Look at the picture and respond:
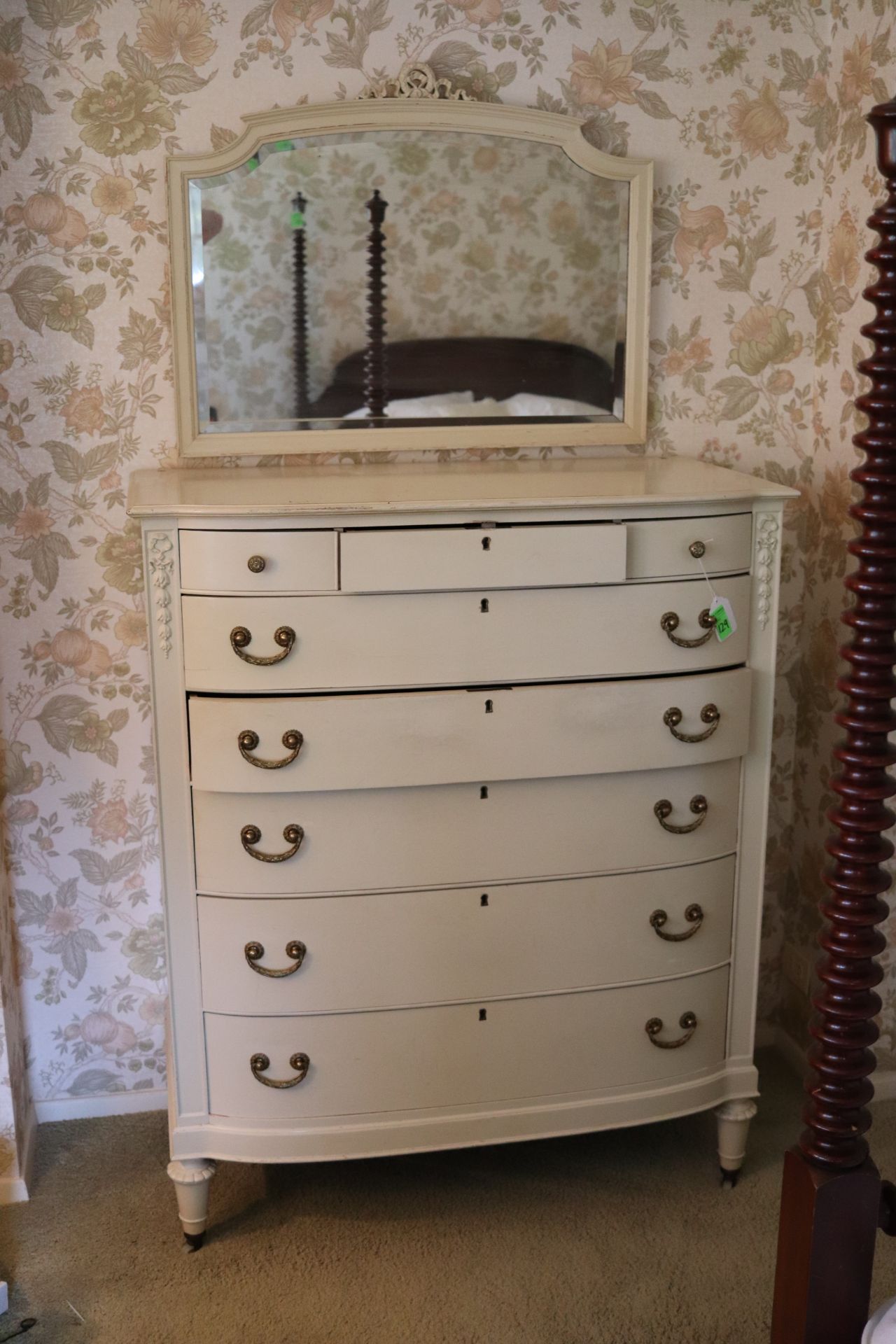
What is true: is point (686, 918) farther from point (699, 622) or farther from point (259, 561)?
point (259, 561)

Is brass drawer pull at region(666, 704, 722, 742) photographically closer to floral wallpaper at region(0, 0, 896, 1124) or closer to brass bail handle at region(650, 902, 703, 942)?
brass bail handle at region(650, 902, 703, 942)

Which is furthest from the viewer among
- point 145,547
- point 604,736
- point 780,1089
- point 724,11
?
point 780,1089

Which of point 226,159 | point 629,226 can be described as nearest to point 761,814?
point 629,226

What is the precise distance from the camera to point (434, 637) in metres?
1.88

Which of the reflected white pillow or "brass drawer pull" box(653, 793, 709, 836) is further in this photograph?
the reflected white pillow

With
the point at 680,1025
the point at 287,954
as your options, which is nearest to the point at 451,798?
the point at 287,954

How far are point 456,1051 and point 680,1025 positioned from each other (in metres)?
0.39

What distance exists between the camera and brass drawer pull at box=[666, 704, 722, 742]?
1.98 metres

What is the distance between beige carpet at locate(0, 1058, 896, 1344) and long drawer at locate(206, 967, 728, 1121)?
26 centimetres

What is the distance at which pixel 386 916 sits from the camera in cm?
197

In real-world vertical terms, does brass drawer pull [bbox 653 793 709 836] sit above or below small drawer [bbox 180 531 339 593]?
below

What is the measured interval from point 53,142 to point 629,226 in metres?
1.02

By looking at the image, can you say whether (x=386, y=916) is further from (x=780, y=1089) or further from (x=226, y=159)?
(x=226, y=159)

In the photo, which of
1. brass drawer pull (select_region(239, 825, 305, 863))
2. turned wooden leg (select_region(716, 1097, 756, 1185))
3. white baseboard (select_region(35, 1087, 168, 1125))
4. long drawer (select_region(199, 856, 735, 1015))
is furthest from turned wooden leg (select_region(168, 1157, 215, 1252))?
turned wooden leg (select_region(716, 1097, 756, 1185))
